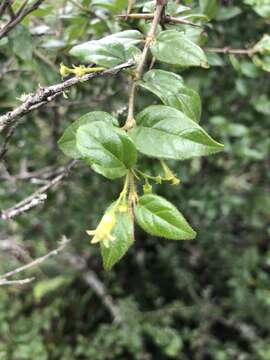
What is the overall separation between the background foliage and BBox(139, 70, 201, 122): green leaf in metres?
0.28

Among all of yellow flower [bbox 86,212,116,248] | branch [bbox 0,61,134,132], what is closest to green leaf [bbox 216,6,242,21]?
branch [bbox 0,61,134,132]

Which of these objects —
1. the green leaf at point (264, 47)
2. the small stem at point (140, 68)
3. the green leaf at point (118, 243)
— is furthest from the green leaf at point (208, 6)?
the green leaf at point (118, 243)

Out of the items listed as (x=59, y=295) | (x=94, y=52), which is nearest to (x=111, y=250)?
(x=94, y=52)

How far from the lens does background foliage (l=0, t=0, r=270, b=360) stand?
1215 mm

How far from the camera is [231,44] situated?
4.59 feet

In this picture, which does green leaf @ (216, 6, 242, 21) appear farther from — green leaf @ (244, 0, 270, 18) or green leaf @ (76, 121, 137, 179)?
green leaf @ (76, 121, 137, 179)

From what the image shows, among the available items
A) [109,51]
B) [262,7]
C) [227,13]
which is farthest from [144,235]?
[109,51]

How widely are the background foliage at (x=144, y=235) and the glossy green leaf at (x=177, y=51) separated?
277mm

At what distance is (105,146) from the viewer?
0.60 metres

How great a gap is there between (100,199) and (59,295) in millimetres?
577

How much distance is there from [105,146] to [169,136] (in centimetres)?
7

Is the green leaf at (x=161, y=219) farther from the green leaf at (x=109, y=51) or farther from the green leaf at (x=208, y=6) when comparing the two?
the green leaf at (x=208, y=6)

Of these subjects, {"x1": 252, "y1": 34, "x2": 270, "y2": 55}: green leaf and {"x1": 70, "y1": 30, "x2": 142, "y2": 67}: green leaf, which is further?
{"x1": 252, "y1": 34, "x2": 270, "y2": 55}: green leaf

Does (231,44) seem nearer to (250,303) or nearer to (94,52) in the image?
(94,52)
